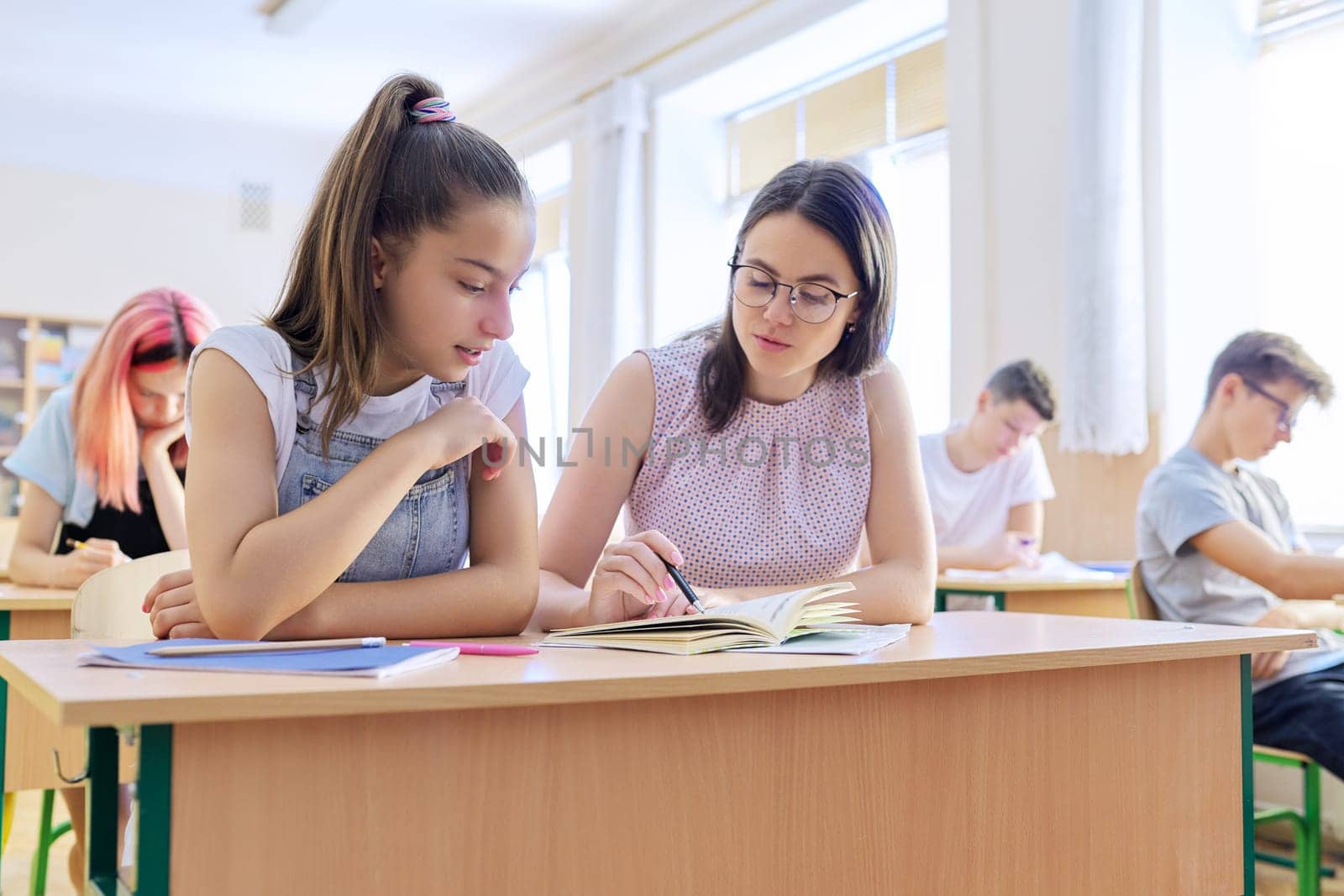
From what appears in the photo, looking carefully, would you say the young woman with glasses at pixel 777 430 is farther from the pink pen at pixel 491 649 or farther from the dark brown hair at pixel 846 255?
the pink pen at pixel 491 649

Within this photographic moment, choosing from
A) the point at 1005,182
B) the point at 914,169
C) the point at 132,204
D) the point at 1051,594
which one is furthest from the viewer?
the point at 132,204

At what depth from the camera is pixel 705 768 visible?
976 millimetres

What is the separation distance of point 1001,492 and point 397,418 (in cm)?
273

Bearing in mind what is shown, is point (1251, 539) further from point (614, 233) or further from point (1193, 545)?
point (614, 233)

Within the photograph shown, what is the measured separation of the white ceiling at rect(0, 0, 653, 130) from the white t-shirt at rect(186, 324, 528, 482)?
4.85m

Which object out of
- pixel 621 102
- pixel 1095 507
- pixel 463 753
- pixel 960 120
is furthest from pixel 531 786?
pixel 621 102

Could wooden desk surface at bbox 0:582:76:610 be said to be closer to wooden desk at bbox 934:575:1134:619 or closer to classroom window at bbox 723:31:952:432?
wooden desk at bbox 934:575:1134:619

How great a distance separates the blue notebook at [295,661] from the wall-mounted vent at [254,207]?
785 centimetres

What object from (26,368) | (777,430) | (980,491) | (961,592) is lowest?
(961,592)

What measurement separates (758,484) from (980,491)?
2184 mm

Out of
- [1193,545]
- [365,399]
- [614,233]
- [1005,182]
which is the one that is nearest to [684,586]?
[365,399]

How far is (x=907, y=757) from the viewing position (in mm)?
1079

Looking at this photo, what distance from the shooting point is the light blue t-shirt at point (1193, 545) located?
255 centimetres

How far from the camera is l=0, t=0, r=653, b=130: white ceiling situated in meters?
6.03
